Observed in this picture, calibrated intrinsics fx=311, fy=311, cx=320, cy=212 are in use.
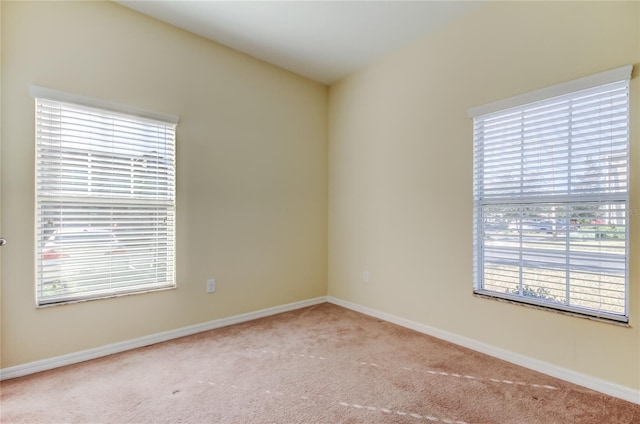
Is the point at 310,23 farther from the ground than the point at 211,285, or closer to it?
farther from the ground

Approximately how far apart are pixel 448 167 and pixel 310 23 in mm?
1680

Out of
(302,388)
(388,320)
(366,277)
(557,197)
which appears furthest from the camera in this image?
(366,277)

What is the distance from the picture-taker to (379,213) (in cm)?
324

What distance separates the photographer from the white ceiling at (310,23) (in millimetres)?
2391

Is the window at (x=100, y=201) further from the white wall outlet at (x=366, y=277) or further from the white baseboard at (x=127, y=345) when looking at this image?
the white wall outlet at (x=366, y=277)

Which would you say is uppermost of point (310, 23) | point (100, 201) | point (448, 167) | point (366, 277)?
point (310, 23)

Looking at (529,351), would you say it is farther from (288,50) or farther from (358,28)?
(288,50)

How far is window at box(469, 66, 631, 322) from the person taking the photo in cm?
185

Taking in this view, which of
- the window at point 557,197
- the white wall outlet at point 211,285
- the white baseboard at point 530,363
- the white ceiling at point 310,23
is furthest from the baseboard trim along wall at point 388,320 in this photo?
the white ceiling at point 310,23

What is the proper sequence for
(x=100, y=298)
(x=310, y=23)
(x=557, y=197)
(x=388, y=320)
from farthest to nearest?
(x=388, y=320), (x=310, y=23), (x=100, y=298), (x=557, y=197)

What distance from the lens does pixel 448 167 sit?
2641mm

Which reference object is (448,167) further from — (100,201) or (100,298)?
(100,298)

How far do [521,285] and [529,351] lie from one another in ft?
1.46

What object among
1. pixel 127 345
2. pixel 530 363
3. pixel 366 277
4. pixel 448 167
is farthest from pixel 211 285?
pixel 530 363
